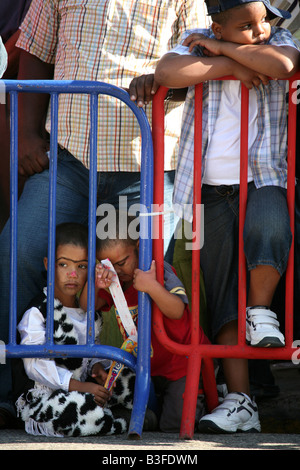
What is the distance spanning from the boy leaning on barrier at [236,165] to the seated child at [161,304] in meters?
0.19

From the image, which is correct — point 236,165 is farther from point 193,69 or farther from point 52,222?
point 52,222

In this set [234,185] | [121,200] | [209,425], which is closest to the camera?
[209,425]

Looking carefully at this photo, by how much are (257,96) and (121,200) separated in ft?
2.75

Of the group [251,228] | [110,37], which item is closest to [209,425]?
[251,228]

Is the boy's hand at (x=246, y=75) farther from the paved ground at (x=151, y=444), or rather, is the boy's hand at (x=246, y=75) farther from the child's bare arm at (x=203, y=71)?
the paved ground at (x=151, y=444)

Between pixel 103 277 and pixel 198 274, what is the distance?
0.42 m

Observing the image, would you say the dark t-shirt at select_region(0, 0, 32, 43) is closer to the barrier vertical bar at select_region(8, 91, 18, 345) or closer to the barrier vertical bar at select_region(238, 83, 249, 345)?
the barrier vertical bar at select_region(8, 91, 18, 345)

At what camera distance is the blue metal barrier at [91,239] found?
10.6 ft

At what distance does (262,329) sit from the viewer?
123 inches

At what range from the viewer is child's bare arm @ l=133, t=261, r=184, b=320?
325 cm

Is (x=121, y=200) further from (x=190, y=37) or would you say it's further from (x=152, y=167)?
(x=190, y=37)

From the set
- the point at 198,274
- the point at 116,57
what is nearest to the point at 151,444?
the point at 198,274

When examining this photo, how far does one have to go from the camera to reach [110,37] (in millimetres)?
3791

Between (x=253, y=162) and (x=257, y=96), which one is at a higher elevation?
(x=257, y=96)
